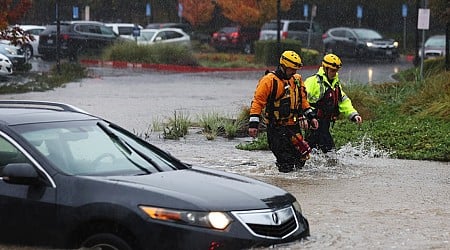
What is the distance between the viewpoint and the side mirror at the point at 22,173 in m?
6.76

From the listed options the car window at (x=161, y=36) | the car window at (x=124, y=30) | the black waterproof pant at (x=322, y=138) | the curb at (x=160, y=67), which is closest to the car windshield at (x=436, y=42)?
the curb at (x=160, y=67)

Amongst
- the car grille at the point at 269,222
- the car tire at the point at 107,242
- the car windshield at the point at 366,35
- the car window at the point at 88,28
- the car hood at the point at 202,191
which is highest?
the car hood at the point at 202,191

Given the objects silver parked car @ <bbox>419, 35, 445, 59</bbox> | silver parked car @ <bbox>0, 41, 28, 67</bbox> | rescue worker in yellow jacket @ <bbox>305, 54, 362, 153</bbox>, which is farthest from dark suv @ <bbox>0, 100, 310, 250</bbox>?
silver parked car @ <bbox>419, 35, 445, 59</bbox>

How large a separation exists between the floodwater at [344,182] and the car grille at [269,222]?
0.13 metres

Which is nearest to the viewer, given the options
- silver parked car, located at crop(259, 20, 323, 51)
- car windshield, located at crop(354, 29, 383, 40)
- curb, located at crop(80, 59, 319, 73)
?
curb, located at crop(80, 59, 319, 73)

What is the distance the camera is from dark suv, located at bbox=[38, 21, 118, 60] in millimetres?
40594

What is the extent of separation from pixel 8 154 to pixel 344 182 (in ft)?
18.9

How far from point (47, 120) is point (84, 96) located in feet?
57.0

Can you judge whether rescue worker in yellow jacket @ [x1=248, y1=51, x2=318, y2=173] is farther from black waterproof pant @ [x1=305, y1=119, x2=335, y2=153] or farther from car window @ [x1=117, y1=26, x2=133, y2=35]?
car window @ [x1=117, y1=26, x2=133, y2=35]

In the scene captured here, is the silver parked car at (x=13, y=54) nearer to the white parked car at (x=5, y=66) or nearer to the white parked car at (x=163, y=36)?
the white parked car at (x=5, y=66)

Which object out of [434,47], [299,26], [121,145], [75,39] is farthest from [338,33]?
[121,145]

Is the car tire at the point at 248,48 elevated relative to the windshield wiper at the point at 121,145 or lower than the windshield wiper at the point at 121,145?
lower

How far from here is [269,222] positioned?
268 inches

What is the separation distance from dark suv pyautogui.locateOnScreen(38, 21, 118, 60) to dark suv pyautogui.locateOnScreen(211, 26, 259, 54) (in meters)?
9.04
